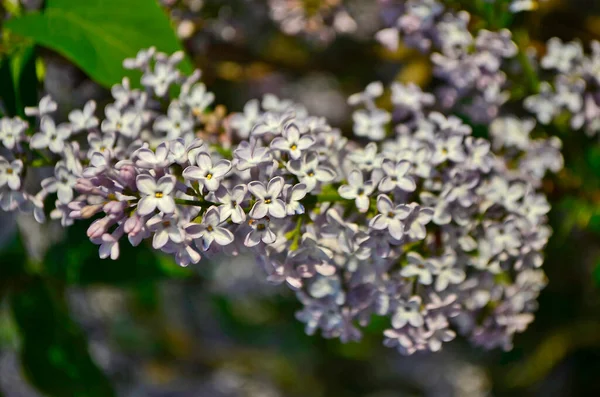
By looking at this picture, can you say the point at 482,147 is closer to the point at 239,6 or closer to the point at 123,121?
the point at 123,121

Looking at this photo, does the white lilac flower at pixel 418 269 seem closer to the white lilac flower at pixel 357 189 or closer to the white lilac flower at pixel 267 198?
the white lilac flower at pixel 357 189

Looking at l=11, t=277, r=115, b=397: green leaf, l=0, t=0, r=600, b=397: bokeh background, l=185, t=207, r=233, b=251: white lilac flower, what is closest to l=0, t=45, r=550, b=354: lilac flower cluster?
l=185, t=207, r=233, b=251: white lilac flower

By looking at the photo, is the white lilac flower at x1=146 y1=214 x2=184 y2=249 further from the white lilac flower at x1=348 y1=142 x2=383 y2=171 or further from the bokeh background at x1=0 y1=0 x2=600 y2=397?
the bokeh background at x1=0 y1=0 x2=600 y2=397

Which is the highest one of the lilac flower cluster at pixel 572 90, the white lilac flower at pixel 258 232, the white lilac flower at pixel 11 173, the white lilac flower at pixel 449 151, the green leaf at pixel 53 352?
the lilac flower cluster at pixel 572 90

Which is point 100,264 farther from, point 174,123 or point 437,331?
point 437,331

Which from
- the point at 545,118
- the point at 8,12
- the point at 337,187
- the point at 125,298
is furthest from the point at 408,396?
the point at 8,12

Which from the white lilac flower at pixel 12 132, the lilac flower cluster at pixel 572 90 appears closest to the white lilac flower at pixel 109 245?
the white lilac flower at pixel 12 132

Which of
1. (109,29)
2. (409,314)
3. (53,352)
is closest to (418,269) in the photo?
(409,314)
